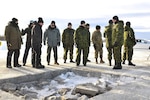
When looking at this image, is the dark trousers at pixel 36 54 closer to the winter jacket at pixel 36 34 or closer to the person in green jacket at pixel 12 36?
the winter jacket at pixel 36 34

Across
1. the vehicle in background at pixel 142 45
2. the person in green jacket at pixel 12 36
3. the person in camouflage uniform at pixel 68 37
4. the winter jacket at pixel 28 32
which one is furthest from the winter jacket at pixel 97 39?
the vehicle in background at pixel 142 45

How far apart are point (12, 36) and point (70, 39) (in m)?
2.82

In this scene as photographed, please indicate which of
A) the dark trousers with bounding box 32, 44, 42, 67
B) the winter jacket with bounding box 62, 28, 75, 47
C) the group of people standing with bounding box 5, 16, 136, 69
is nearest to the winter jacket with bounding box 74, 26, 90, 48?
the group of people standing with bounding box 5, 16, 136, 69

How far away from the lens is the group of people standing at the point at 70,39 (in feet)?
33.1

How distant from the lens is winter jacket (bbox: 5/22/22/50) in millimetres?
10055

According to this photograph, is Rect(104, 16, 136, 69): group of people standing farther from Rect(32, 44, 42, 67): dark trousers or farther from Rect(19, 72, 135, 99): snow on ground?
Rect(32, 44, 42, 67): dark trousers

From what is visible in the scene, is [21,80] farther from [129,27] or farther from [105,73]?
[129,27]

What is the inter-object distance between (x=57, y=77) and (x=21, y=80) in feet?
4.18

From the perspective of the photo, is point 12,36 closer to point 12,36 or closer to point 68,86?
point 12,36

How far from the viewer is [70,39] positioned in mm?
12148

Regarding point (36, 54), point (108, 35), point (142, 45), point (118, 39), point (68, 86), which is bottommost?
point (68, 86)

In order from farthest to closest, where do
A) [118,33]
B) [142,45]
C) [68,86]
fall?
[142,45] < [118,33] < [68,86]

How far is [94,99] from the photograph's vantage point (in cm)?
584

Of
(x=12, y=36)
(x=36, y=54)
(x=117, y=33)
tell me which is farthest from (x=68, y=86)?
(x=12, y=36)
